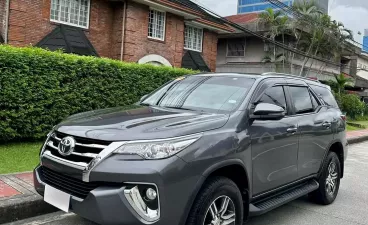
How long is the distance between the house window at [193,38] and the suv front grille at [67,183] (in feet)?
54.6

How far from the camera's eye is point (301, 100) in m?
5.12

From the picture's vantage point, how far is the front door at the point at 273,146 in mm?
3881

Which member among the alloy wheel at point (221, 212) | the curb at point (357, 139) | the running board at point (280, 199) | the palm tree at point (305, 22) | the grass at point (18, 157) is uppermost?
the palm tree at point (305, 22)

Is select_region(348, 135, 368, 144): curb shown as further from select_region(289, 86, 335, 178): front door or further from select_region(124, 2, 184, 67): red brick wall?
select_region(289, 86, 335, 178): front door

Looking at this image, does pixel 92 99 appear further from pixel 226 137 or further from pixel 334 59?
pixel 334 59

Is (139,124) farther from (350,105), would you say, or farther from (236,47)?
(236,47)

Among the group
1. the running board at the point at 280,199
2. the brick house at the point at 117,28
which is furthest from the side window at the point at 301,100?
the brick house at the point at 117,28

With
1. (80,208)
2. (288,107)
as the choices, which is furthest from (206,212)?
(288,107)

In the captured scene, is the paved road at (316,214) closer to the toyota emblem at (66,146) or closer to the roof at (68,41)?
the toyota emblem at (66,146)

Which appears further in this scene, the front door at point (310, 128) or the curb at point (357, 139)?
the curb at point (357, 139)

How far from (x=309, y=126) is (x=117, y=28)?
12546mm

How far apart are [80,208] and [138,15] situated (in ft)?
46.2

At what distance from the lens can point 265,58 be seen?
25.2m

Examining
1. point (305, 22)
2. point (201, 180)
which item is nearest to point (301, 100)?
point (201, 180)
